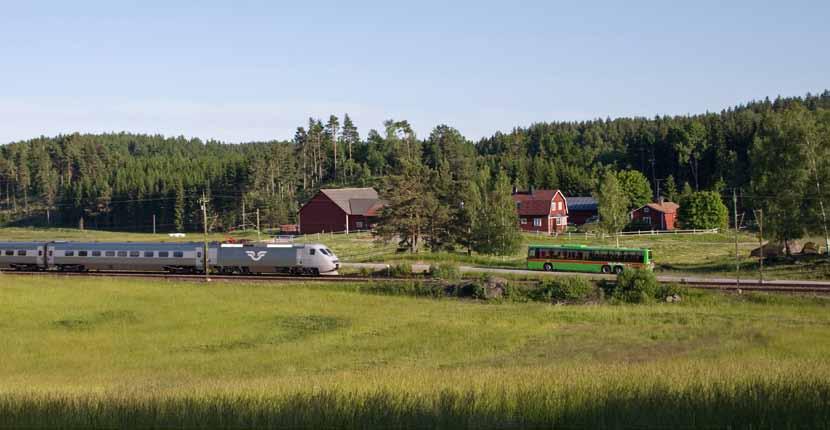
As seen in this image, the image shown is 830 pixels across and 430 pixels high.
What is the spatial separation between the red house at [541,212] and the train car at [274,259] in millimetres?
60652

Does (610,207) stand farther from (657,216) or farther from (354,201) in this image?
(354,201)

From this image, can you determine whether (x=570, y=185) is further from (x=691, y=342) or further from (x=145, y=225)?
(x=691, y=342)

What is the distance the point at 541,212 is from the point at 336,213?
97.7 feet

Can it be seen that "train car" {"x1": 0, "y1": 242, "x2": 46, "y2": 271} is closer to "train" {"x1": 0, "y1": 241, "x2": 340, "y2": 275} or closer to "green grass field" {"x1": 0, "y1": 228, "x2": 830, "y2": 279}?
"train" {"x1": 0, "y1": 241, "x2": 340, "y2": 275}

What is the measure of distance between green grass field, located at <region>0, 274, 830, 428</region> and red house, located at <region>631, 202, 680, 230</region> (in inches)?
2898

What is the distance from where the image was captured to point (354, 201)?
379 ft

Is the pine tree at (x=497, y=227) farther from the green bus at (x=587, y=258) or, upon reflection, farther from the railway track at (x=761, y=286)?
the railway track at (x=761, y=286)

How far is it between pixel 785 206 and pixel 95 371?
155 feet

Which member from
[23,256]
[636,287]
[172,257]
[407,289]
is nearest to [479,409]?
[636,287]

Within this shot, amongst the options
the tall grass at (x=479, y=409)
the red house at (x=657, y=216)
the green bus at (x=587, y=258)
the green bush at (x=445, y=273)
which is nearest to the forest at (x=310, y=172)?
the red house at (x=657, y=216)

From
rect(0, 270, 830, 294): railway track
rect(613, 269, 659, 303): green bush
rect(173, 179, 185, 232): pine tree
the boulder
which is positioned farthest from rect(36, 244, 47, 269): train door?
rect(173, 179, 185, 232): pine tree

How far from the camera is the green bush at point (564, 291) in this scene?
149ft

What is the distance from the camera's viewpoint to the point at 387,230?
7481 centimetres

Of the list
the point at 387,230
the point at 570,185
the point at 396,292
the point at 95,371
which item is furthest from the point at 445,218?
the point at 570,185
